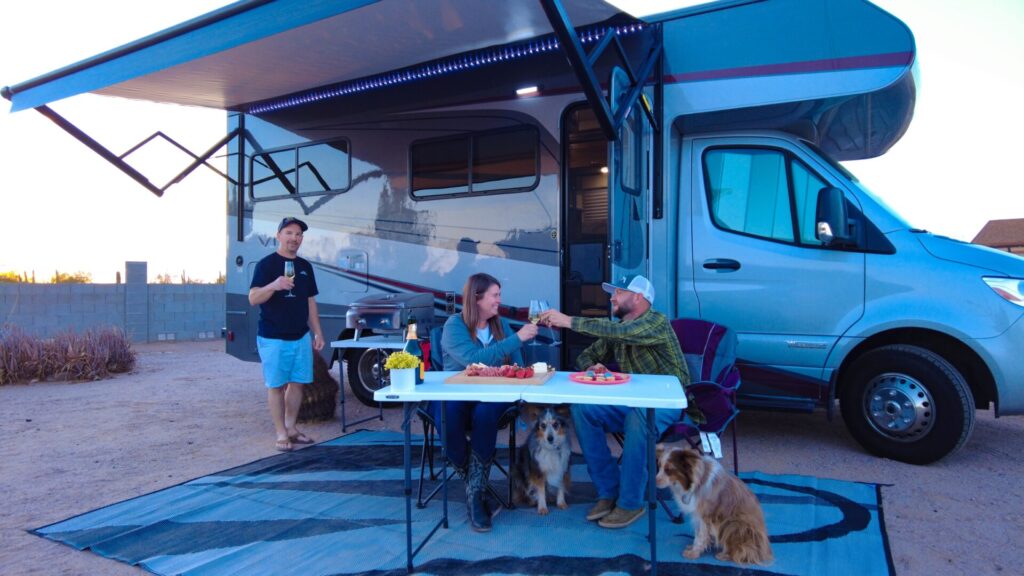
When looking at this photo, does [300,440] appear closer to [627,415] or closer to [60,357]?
[627,415]

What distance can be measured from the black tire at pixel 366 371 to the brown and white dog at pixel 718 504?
3614 mm

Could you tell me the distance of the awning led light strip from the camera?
4.39m

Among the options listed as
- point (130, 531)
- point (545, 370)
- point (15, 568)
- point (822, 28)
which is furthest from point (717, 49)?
point (15, 568)

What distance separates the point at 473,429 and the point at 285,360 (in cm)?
197

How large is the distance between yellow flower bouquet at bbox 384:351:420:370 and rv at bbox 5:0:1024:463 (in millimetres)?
1801

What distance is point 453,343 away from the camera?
3.46 metres

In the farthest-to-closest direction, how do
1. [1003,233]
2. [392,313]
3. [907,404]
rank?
1. [1003,233]
2. [392,313]
3. [907,404]

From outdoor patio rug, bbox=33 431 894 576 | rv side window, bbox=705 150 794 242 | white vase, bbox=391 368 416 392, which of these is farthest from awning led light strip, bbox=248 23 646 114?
outdoor patio rug, bbox=33 431 894 576

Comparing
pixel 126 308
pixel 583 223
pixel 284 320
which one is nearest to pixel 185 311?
pixel 126 308

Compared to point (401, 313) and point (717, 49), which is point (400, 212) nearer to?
point (401, 313)

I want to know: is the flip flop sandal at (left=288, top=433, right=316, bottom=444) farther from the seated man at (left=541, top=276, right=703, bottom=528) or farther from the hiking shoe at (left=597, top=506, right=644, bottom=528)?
the hiking shoe at (left=597, top=506, right=644, bottom=528)

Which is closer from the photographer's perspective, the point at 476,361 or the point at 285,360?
the point at 476,361

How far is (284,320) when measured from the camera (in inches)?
181

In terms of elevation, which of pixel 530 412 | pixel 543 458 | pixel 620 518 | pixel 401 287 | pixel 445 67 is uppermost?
pixel 445 67
